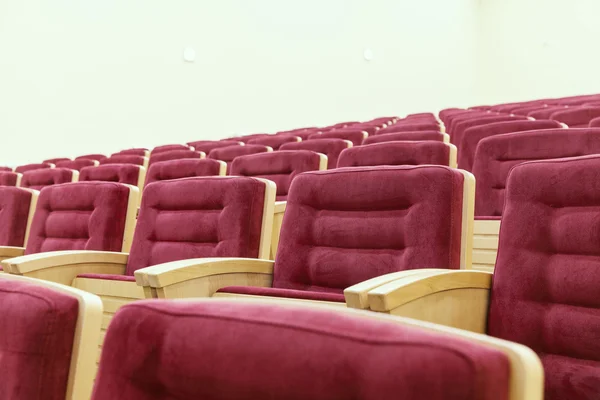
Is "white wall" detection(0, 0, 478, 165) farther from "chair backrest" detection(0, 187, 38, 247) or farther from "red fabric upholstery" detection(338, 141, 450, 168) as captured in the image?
"red fabric upholstery" detection(338, 141, 450, 168)

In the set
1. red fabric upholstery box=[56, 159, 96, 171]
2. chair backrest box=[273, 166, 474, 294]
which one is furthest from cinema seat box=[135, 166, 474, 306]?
red fabric upholstery box=[56, 159, 96, 171]

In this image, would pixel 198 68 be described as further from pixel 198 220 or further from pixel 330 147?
pixel 198 220

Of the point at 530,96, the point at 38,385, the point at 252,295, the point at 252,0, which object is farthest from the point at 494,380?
the point at 530,96

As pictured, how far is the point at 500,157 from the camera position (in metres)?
→ 0.57

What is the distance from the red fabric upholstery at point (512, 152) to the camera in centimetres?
52

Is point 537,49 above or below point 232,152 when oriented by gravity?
above

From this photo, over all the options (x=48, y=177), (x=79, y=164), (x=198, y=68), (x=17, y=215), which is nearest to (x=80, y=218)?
(x=17, y=215)

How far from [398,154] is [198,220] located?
20 centimetres

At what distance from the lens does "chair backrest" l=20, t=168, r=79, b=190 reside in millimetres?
931

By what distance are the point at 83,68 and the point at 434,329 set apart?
184 centimetres

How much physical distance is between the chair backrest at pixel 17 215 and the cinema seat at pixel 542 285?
536mm

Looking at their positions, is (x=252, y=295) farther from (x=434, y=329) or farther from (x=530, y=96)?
(x=530, y=96)

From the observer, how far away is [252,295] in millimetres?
377

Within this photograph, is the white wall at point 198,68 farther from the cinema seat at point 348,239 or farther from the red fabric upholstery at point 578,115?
the cinema seat at point 348,239
